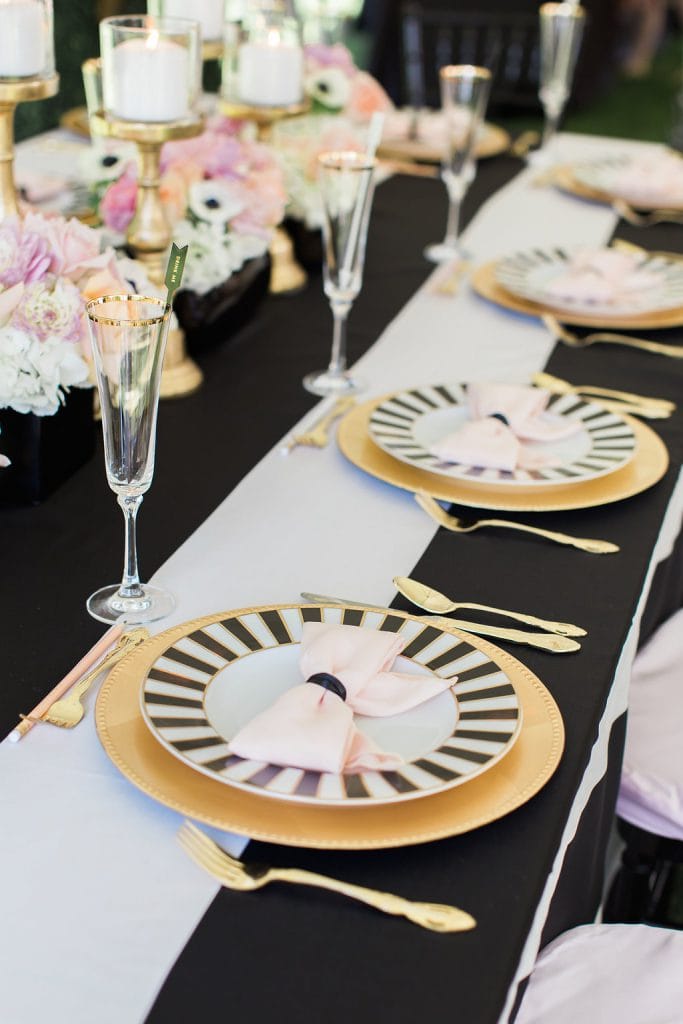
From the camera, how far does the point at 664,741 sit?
132cm

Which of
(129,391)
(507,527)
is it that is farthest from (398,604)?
(129,391)

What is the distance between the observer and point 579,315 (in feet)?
5.87

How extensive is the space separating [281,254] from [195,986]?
4.61ft

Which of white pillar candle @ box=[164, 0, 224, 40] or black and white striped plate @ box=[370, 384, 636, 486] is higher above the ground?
white pillar candle @ box=[164, 0, 224, 40]

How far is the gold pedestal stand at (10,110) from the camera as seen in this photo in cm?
126

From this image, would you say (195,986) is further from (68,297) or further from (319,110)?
(319,110)

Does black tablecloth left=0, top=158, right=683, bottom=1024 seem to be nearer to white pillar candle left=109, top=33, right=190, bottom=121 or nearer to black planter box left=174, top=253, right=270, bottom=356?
black planter box left=174, top=253, right=270, bottom=356

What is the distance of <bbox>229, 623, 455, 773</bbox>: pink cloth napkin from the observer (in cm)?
78

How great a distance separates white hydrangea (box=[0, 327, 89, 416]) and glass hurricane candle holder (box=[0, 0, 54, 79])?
1.06 feet

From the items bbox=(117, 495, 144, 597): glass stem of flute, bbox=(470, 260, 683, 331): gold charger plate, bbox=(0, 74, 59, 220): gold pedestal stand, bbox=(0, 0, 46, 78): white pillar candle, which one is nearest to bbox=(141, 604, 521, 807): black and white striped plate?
bbox=(117, 495, 144, 597): glass stem of flute

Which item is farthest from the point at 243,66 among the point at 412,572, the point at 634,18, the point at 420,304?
the point at 634,18

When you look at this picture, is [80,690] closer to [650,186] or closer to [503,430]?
[503,430]

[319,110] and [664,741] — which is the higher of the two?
[319,110]

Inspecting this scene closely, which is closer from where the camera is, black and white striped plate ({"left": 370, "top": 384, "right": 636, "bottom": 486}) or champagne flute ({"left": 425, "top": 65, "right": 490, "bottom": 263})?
black and white striped plate ({"left": 370, "top": 384, "right": 636, "bottom": 486})
